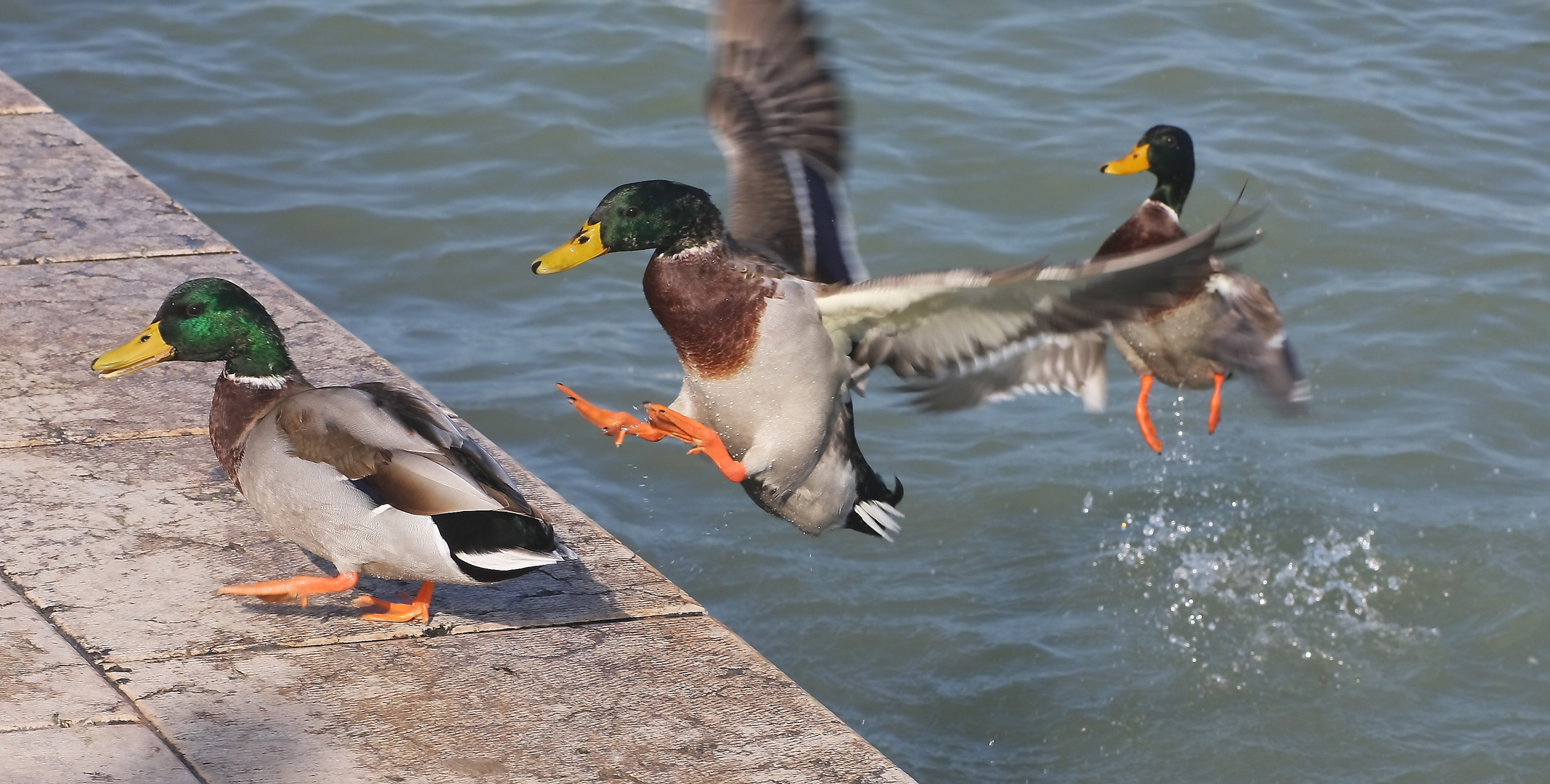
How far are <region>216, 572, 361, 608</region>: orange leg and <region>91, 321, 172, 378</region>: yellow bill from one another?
531 millimetres

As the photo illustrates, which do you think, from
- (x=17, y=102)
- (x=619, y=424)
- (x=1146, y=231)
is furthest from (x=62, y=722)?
(x=17, y=102)

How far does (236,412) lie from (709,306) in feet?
2.95

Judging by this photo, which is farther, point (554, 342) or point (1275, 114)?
point (1275, 114)

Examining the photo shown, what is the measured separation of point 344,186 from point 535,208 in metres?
0.89

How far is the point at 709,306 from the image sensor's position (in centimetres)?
321

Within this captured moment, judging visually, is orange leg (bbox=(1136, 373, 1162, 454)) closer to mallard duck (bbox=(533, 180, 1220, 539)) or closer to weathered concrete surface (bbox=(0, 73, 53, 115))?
mallard duck (bbox=(533, 180, 1220, 539))

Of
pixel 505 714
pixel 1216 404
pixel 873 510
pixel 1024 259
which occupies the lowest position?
pixel 1024 259

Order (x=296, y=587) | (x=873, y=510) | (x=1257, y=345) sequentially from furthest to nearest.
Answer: (x=1257, y=345) → (x=873, y=510) → (x=296, y=587)

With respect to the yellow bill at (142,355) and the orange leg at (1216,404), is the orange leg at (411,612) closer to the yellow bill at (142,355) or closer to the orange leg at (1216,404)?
the yellow bill at (142,355)

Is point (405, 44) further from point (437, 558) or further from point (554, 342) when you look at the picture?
point (437, 558)

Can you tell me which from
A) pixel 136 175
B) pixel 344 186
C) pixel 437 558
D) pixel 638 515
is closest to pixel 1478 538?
pixel 638 515

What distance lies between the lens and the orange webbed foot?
10.5 feet

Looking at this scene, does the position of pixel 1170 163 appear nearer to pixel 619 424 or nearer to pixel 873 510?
pixel 873 510

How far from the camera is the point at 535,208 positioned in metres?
7.39
